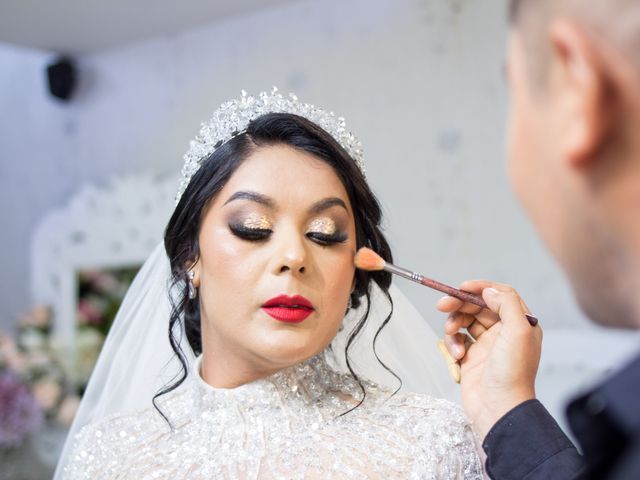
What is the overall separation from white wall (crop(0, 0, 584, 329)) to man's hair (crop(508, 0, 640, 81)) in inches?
64.8

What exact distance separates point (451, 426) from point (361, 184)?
0.42m

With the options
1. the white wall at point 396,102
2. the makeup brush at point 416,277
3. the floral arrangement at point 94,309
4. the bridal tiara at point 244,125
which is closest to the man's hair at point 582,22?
the makeup brush at point 416,277

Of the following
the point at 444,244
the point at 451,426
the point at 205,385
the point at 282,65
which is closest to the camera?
the point at 451,426

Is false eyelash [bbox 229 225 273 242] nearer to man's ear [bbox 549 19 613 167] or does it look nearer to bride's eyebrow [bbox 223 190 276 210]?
bride's eyebrow [bbox 223 190 276 210]

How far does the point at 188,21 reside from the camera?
2.86 meters

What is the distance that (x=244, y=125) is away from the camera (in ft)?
4.35

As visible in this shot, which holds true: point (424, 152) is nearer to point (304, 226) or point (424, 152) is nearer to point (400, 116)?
point (400, 116)

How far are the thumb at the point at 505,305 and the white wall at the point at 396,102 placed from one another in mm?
1100

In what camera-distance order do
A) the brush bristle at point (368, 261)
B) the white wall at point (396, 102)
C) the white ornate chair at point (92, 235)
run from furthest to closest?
the white ornate chair at point (92, 235)
the white wall at point (396, 102)
the brush bristle at point (368, 261)

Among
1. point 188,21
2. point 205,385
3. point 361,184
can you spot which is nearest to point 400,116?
point 188,21

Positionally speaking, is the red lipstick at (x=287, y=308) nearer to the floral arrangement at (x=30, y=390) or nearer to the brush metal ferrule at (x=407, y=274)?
the brush metal ferrule at (x=407, y=274)

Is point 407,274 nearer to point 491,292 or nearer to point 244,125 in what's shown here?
point 491,292

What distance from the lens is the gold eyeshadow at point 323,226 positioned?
3.97ft

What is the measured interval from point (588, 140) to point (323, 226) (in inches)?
27.9
